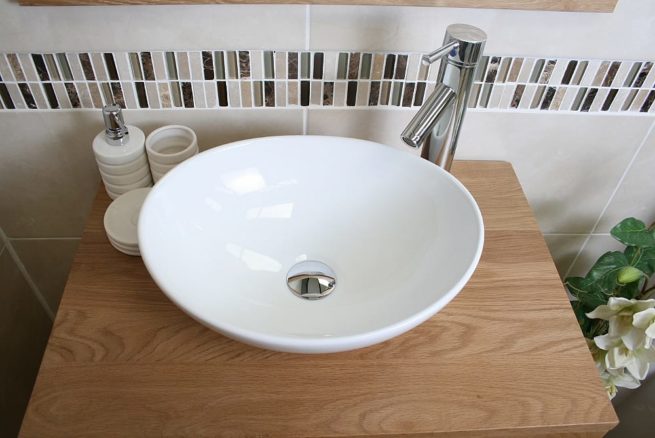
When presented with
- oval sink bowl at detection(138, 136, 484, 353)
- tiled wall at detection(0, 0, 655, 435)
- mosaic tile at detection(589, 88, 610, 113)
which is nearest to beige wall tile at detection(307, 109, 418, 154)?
tiled wall at detection(0, 0, 655, 435)

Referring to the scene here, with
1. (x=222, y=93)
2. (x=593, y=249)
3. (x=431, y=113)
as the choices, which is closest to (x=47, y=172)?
(x=222, y=93)

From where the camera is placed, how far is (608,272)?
0.93m

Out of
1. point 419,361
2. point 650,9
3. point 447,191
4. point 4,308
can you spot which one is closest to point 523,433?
point 419,361

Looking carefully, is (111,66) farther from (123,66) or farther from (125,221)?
(125,221)

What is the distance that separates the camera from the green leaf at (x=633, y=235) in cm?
90

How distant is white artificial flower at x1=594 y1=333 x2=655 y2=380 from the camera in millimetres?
836

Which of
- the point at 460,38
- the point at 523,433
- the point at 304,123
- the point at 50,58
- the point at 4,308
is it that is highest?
the point at 460,38

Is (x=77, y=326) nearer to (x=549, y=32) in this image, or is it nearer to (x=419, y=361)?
(x=419, y=361)

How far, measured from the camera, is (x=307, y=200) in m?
0.78

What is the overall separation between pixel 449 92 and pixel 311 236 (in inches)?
11.2

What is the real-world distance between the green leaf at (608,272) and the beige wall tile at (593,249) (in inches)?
7.4

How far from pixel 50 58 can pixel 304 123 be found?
40 centimetres

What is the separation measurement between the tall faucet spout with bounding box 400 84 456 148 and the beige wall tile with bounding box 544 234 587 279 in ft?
1.80

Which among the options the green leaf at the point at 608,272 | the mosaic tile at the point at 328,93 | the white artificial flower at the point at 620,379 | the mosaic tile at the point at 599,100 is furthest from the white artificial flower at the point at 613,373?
the mosaic tile at the point at 328,93
